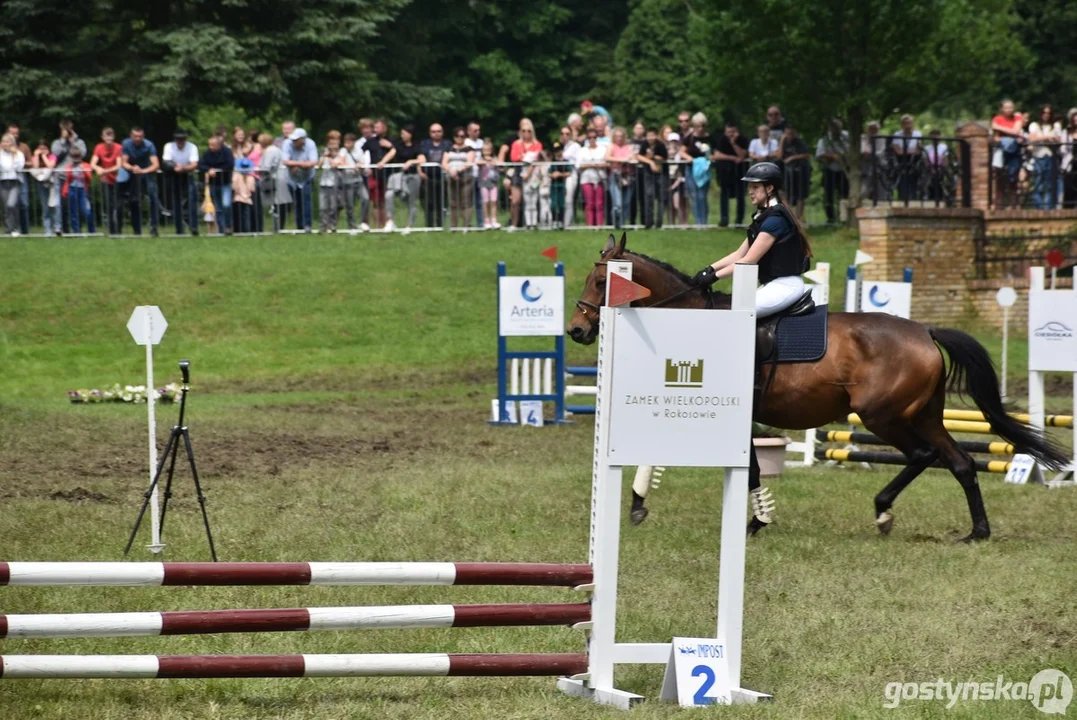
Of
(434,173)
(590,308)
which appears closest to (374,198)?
(434,173)

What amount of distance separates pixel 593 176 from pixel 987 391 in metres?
18.2

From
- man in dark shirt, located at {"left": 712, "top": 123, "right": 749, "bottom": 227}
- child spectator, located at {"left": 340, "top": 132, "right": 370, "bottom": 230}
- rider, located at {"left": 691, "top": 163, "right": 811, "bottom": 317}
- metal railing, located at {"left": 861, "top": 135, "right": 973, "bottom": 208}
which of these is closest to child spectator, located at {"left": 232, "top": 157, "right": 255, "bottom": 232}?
child spectator, located at {"left": 340, "top": 132, "right": 370, "bottom": 230}

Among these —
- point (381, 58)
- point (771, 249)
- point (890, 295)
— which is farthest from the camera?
point (381, 58)

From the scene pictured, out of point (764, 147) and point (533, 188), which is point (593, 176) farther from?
point (764, 147)

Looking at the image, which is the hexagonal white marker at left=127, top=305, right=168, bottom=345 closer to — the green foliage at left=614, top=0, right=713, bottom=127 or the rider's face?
the rider's face

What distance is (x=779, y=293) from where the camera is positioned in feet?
37.4

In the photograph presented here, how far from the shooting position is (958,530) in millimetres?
12008

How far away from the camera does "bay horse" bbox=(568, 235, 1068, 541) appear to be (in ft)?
38.2

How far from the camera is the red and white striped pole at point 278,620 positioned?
6.60 metres

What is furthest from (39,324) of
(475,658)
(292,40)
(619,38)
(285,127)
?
(619,38)

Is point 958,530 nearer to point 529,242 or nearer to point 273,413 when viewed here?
point 273,413

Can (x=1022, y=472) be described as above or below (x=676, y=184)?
below

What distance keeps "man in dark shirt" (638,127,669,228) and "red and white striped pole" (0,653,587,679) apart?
22860mm

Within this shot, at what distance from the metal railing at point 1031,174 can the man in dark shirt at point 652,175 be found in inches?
240
